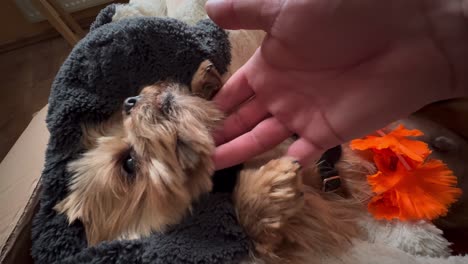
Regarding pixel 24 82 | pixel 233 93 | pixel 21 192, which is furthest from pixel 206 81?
pixel 24 82

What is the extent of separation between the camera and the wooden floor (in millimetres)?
2475

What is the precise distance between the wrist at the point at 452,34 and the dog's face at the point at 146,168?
1.62 feet

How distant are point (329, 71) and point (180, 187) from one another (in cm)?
42

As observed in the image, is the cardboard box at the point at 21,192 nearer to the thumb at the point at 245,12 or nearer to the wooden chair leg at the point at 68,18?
the thumb at the point at 245,12

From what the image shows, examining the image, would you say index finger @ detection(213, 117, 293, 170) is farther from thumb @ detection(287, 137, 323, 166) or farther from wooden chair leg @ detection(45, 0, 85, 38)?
wooden chair leg @ detection(45, 0, 85, 38)

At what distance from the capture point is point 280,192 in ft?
2.96

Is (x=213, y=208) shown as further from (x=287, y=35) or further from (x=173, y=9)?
(x=173, y=9)

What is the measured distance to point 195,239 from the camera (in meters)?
0.93

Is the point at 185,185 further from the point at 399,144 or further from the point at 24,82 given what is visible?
the point at 24,82

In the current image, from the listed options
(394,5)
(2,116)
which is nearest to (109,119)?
(394,5)

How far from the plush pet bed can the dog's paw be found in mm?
77

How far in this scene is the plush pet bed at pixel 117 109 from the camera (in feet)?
3.09

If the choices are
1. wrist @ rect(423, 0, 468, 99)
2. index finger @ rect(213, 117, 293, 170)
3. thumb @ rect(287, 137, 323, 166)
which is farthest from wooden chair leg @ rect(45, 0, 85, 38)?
wrist @ rect(423, 0, 468, 99)

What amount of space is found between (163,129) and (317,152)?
34cm
